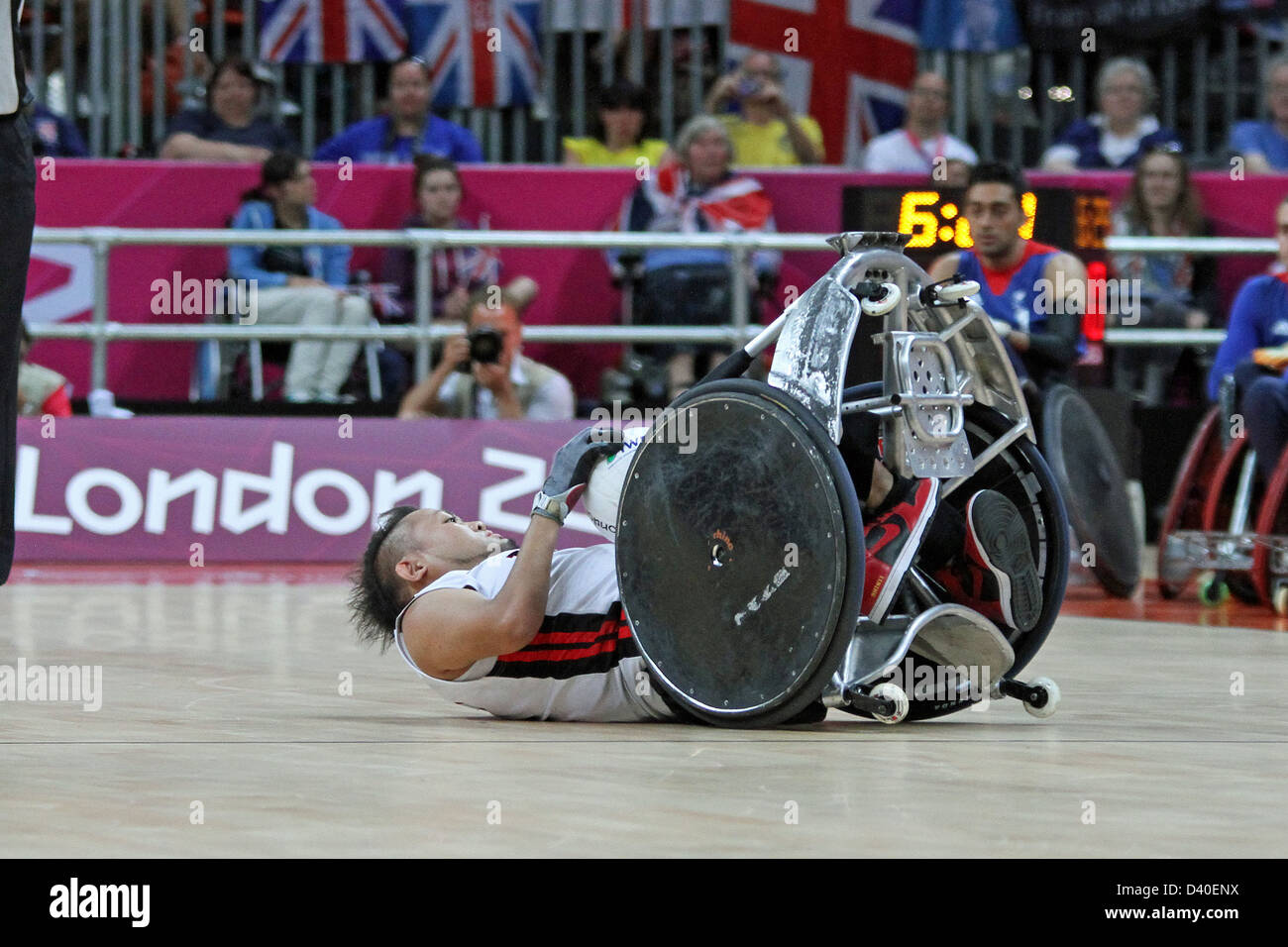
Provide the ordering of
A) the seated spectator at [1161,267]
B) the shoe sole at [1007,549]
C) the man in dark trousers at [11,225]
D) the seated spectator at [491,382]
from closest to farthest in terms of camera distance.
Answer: the man in dark trousers at [11,225]
the shoe sole at [1007,549]
the seated spectator at [491,382]
the seated spectator at [1161,267]

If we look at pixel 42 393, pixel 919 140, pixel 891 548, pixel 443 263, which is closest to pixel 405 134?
pixel 443 263

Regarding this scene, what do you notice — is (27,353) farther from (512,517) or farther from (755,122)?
(755,122)

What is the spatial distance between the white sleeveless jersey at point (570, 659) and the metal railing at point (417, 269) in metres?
6.17

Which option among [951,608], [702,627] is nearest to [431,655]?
[702,627]

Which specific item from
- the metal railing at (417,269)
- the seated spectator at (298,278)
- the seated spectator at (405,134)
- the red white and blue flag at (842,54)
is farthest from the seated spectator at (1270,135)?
the seated spectator at (298,278)

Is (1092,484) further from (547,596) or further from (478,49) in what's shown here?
(478,49)

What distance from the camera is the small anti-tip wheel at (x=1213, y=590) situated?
10.3m

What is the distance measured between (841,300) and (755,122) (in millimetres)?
8342

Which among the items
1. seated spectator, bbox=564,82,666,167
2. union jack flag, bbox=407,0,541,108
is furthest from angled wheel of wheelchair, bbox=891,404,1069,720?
union jack flag, bbox=407,0,541,108

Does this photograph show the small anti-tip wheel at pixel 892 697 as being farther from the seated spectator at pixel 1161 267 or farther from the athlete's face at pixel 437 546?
the seated spectator at pixel 1161 267

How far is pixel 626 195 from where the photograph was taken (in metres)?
13.0

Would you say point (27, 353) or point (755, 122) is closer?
point (27, 353)

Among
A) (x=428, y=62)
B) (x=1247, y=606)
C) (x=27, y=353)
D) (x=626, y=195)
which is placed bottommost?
(x=1247, y=606)

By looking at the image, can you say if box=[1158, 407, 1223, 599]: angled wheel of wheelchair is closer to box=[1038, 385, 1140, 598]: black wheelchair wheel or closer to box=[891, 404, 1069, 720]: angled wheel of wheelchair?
box=[1038, 385, 1140, 598]: black wheelchair wheel
